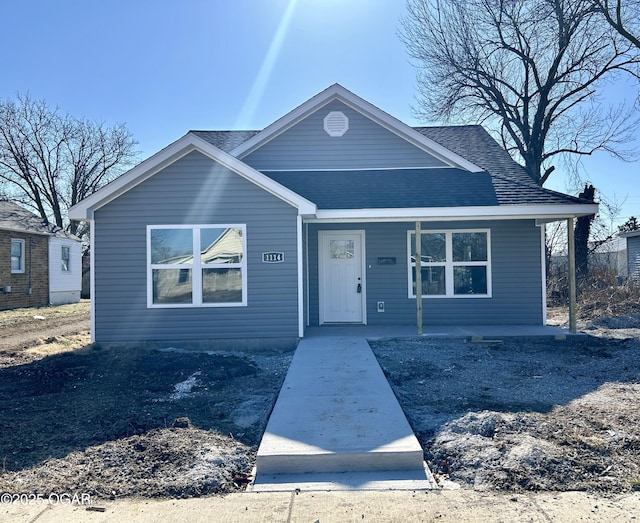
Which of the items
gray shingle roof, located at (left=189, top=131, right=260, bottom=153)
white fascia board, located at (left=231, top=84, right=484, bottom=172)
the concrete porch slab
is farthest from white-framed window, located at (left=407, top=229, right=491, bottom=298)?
the concrete porch slab

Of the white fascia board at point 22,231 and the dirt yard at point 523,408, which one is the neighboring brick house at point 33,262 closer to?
the white fascia board at point 22,231

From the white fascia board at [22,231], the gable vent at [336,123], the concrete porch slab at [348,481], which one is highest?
the gable vent at [336,123]

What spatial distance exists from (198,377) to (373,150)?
7197mm

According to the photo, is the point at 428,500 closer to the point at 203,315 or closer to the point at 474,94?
the point at 203,315

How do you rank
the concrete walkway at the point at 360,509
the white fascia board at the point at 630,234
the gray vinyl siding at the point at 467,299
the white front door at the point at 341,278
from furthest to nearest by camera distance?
the white fascia board at the point at 630,234 < the white front door at the point at 341,278 < the gray vinyl siding at the point at 467,299 < the concrete walkway at the point at 360,509

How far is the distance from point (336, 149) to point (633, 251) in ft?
72.5

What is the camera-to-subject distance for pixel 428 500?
3609 mm

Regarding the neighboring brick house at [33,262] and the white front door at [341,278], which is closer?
the white front door at [341,278]

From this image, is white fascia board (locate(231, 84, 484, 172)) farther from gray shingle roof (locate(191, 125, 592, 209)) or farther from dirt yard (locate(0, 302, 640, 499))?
dirt yard (locate(0, 302, 640, 499))

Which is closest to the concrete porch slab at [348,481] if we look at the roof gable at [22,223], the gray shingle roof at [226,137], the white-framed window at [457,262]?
the white-framed window at [457,262]

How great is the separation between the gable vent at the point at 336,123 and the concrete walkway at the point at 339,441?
23.6ft

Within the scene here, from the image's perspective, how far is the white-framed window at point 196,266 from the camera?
922 centimetres

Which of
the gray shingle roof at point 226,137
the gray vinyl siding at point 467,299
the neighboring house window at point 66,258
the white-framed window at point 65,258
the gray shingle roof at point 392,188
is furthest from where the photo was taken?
the neighboring house window at point 66,258

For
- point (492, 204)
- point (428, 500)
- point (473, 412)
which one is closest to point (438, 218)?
point (492, 204)
